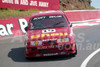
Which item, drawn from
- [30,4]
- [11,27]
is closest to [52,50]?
[11,27]

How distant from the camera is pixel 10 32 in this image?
629 inches

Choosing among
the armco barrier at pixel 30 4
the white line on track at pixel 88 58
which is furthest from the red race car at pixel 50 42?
the armco barrier at pixel 30 4

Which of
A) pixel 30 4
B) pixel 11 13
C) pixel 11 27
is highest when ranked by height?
pixel 30 4

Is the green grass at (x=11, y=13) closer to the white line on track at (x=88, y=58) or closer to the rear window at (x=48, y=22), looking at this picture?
the rear window at (x=48, y=22)

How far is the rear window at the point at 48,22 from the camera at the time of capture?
9.23 meters

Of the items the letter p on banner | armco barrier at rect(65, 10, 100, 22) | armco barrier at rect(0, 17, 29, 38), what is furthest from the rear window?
armco barrier at rect(65, 10, 100, 22)

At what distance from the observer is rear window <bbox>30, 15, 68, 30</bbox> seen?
9.23m

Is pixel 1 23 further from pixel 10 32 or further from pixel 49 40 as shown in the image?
pixel 49 40

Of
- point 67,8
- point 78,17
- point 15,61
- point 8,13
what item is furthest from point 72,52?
point 67,8

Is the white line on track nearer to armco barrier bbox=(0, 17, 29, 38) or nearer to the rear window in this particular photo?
the rear window

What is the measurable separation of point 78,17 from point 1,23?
7.58 metres

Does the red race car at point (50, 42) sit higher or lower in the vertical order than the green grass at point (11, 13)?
higher

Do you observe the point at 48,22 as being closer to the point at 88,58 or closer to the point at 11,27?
the point at 88,58

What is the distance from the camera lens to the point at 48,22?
9438 mm
